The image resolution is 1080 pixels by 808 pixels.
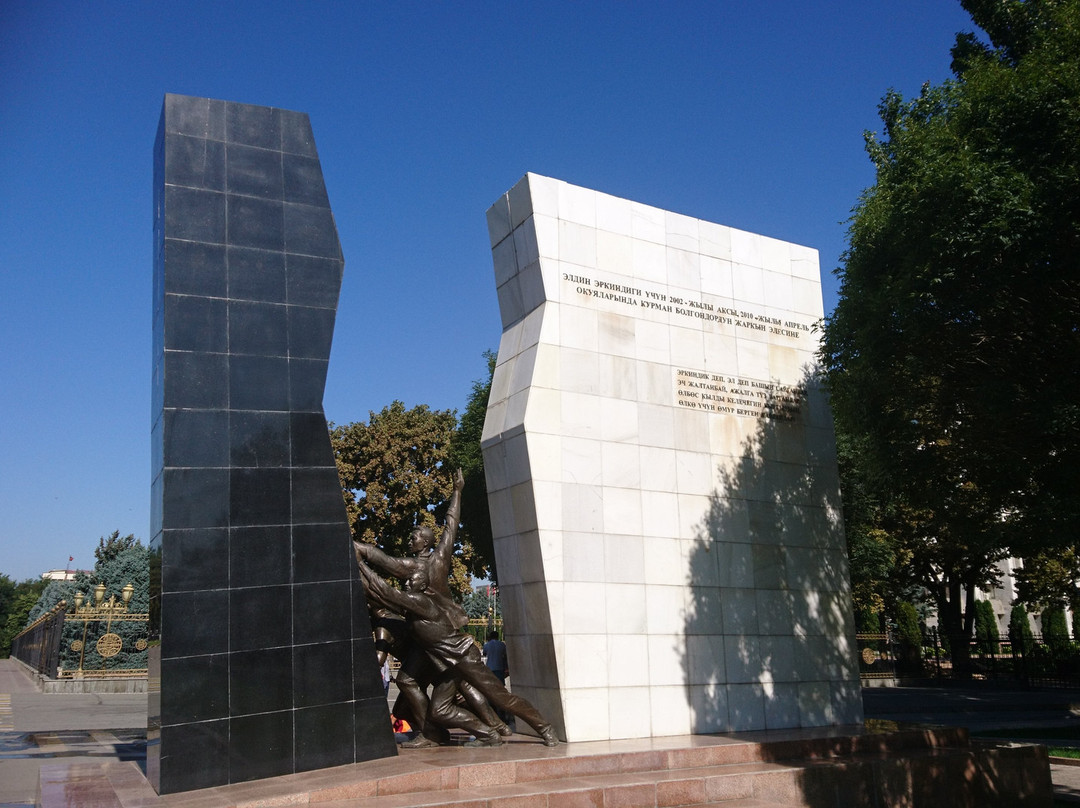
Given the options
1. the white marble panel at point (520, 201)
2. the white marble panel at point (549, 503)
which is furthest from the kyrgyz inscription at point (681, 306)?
the white marble panel at point (549, 503)

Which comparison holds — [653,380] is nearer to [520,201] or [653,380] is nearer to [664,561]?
[664,561]

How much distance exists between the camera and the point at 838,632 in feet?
47.6

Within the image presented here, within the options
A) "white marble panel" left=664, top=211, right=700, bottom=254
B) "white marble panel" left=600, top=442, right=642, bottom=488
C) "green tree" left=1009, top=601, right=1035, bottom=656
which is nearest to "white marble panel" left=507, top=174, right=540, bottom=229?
"white marble panel" left=664, top=211, right=700, bottom=254

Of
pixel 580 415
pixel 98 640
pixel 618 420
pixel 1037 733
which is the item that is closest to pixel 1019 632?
pixel 1037 733

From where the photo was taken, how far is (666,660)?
1271 centimetres

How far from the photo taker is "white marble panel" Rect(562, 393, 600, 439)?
1265 cm

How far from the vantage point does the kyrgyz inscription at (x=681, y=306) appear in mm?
13391

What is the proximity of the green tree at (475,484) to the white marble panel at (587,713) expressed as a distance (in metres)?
19.9

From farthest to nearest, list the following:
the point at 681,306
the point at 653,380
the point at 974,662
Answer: the point at 974,662 < the point at 681,306 < the point at 653,380

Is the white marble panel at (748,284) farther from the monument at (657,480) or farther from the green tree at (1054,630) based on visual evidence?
the green tree at (1054,630)

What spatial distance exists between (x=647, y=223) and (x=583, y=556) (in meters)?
5.59

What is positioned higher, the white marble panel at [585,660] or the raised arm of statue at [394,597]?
the raised arm of statue at [394,597]

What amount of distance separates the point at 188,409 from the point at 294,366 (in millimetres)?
1325

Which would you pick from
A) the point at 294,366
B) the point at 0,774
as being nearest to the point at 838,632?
the point at 294,366
